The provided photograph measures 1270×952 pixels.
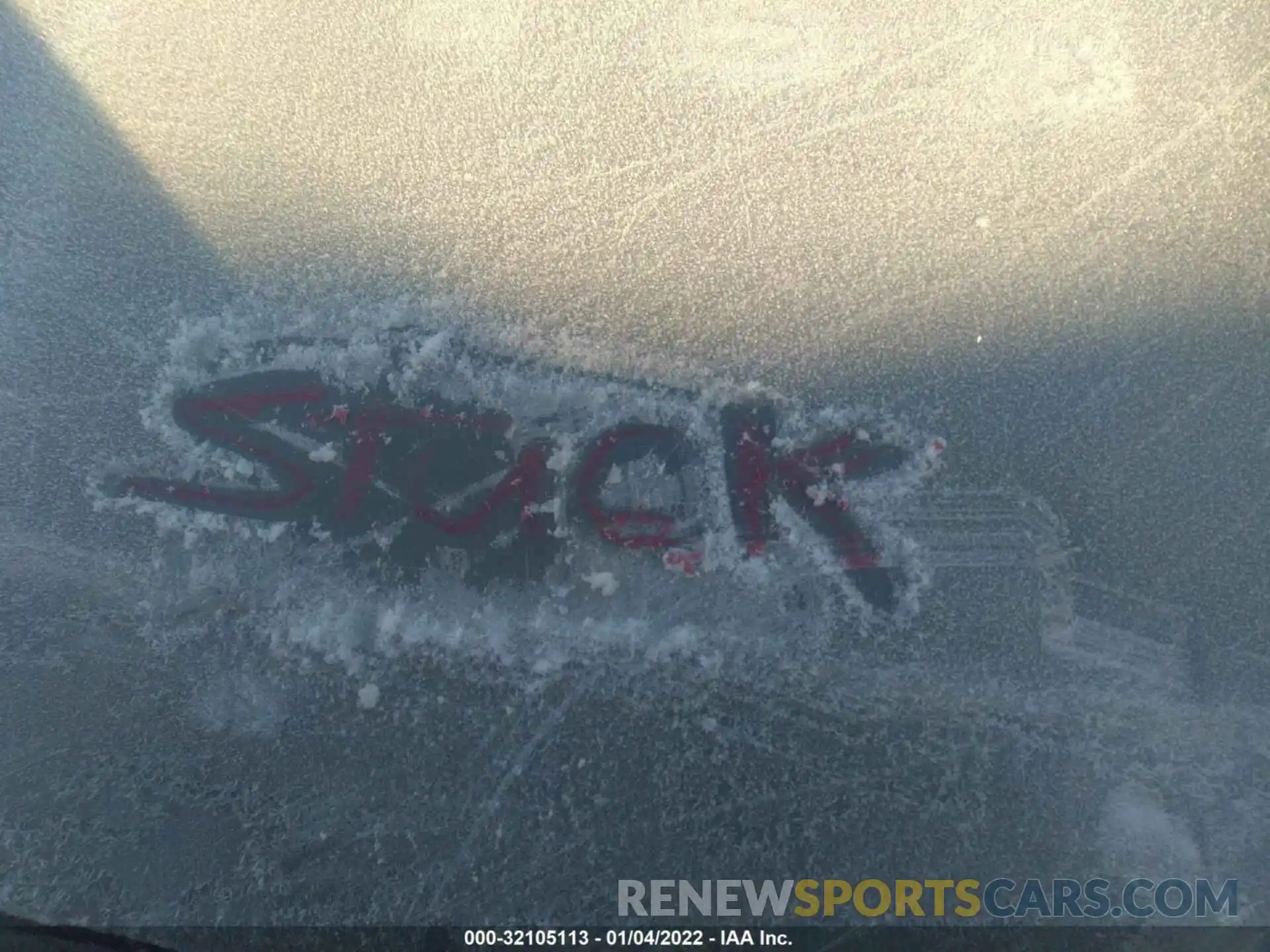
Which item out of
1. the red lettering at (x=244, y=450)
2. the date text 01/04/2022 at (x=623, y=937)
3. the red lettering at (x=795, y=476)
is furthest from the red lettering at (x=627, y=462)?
the date text 01/04/2022 at (x=623, y=937)

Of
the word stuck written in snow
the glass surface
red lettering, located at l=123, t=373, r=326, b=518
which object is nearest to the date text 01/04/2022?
the glass surface

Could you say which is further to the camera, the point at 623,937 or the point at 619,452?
the point at 619,452

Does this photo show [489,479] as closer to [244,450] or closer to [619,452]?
[619,452]

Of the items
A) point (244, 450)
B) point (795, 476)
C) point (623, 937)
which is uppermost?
point (244, 450)

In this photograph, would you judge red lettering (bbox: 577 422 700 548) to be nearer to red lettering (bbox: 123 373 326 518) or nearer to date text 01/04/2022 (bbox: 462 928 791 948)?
red lettering (bbox: 123 373 326 518)

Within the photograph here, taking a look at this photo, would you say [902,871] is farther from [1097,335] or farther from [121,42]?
[121,42]

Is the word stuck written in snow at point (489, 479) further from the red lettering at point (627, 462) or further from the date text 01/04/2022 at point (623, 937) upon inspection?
the date text 01/04/2022 at point (623, 937)

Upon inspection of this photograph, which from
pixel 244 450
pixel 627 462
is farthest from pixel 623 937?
pixel 244 450

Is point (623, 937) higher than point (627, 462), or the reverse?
point (627, 462)
